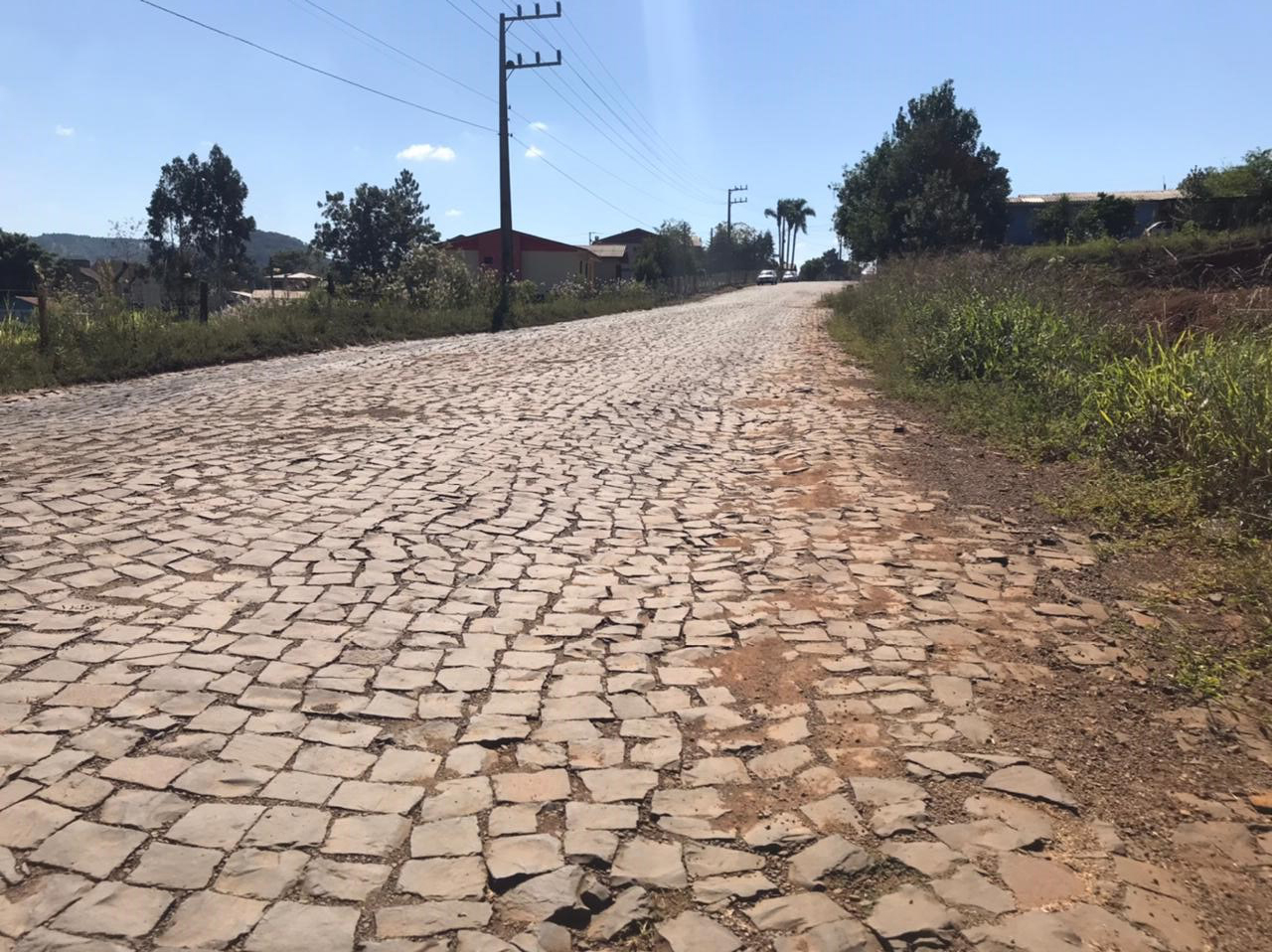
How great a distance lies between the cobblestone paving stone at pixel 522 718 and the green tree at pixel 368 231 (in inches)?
2388

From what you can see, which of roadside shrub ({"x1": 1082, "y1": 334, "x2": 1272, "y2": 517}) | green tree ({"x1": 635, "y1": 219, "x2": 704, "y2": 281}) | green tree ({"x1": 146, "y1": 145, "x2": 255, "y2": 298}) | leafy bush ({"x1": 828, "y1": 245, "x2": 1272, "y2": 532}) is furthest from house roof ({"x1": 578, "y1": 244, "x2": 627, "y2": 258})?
roadside shrub ({"x1": 1082, "y1": 334, "x2": 1272, "y2": 517})

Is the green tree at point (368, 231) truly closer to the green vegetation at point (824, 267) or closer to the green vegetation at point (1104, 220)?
the green vegetation at point (1104, 220)

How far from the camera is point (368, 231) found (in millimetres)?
64750

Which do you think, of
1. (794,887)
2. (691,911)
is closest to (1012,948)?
(794,887)

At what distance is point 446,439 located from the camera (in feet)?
27.9

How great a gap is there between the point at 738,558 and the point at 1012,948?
3196 mm

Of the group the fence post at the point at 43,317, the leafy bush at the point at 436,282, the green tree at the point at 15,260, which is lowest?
the fence post at the point at 43,317

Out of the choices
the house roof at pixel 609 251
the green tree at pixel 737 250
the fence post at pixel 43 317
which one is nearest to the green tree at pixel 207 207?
the house roof at pixel 609 251

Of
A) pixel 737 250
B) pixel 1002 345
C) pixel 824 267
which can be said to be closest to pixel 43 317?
pixel 1002 345

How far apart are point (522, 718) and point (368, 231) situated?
66.3 metres

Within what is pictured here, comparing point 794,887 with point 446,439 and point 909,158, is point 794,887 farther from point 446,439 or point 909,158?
point 909,158

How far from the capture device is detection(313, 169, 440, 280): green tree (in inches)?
2511

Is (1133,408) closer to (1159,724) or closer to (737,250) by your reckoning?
(1159,724)

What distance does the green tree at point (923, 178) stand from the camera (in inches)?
1694
